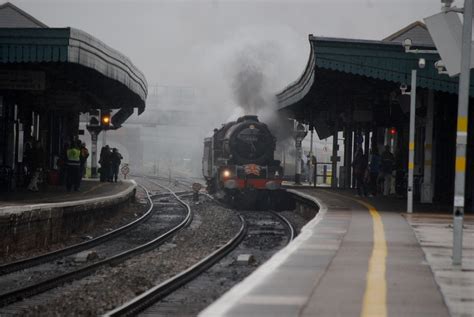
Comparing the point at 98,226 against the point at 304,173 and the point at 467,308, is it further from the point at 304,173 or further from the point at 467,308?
the point at 304,173

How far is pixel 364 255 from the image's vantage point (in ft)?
40.4

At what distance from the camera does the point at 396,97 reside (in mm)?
29203

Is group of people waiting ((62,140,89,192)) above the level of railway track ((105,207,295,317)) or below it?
above

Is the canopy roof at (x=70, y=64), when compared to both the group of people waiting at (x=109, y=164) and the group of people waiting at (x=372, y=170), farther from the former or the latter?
the group of people waiting at (x=372, y=170)

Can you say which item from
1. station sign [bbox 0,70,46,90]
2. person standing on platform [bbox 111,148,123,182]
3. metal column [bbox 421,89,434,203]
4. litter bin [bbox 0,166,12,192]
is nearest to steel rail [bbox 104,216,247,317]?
metal column [bbox 421,89,434,203]

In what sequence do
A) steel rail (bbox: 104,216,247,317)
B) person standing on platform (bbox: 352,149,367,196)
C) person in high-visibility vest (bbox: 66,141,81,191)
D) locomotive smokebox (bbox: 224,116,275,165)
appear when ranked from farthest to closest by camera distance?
locomotive smokebox (bbox: 224,116,275,165) < person standing on platform (bbox: 352,149,367,196) < person in high-visibility vest (bbox: 66,141,81,191) < steel rail (bbox: 104,216,247,317)

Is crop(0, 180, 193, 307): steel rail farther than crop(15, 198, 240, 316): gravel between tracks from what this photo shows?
Yes

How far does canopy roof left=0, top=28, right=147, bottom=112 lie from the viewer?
21875 millimetres

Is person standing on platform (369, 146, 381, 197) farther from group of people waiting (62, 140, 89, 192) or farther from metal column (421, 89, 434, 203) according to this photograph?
group of people waiting (62, 140, 89, 192)

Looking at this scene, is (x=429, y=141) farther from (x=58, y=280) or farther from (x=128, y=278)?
(x=58, y=280)

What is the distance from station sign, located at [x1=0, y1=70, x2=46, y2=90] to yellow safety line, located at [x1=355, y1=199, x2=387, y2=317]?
13052 mm

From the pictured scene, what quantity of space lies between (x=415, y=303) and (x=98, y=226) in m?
16.9

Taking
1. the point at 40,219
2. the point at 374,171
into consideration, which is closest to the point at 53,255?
the point at 40,219

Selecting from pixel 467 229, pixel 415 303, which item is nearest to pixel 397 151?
pixel 467 229
